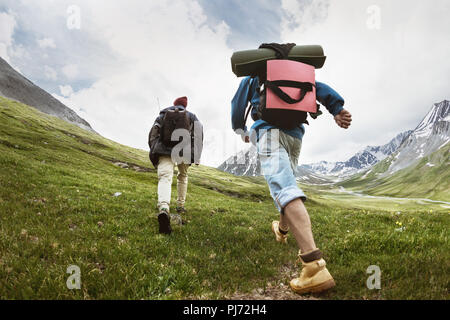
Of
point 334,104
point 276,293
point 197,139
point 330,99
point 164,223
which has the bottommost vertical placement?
point 276,293

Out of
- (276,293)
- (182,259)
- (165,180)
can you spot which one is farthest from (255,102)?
(165,180)

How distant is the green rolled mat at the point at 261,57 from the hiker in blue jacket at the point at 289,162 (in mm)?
383

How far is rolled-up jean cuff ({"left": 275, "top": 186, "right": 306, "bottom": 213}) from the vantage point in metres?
3.67

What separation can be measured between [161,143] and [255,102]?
3899 mm

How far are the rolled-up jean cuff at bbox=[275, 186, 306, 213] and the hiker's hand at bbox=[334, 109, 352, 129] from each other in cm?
182

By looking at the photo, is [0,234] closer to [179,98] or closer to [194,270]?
[194,270]

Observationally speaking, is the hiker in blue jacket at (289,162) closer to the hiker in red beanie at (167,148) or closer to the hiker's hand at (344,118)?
the hiker's hand at (344,118)

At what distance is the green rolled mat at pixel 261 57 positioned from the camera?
175 inches

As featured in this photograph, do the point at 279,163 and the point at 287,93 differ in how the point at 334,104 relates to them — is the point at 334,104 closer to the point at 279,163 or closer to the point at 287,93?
the point at 287,93

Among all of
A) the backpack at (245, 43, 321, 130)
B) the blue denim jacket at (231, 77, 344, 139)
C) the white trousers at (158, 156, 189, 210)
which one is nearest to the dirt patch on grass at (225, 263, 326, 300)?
the blue denim jacket at (231, 77, 344, 139)

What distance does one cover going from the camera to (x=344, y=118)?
179 inches

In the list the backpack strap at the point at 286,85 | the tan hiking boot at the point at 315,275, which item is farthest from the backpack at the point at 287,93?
the tan hiking boot at the point at 315,275

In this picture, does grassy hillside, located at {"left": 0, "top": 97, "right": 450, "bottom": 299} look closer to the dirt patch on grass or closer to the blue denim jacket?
the dirt patch on grass
